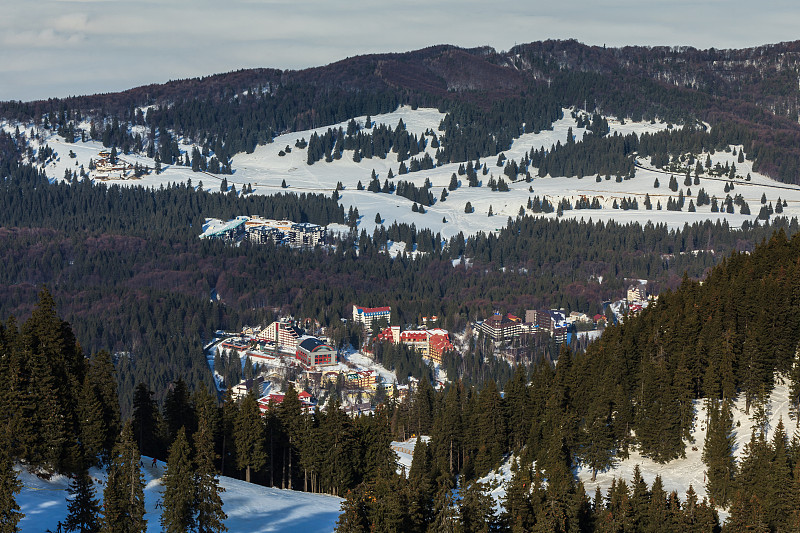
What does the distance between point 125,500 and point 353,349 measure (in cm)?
9789

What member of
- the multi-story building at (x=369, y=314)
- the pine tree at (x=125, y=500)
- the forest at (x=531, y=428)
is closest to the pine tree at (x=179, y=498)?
the forest at (x=531, y=428)

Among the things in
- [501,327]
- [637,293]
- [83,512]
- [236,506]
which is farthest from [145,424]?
[637,293]

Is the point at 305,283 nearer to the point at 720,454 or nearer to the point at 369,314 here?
the point at 369,314

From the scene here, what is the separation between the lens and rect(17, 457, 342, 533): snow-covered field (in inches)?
2143

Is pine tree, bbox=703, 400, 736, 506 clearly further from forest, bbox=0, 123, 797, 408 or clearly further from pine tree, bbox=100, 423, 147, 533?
forest, bbox=0, 123, 797, 408

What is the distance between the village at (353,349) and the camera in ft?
420

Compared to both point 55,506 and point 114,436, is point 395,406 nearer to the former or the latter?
point 114,436

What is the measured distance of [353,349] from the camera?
14712 cm

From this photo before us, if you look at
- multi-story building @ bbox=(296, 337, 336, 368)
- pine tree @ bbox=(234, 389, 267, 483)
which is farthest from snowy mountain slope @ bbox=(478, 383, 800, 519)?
multi-story building @ bbox=(296, 337, 336, 368)

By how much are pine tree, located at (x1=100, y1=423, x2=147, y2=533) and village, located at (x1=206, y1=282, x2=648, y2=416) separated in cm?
6632

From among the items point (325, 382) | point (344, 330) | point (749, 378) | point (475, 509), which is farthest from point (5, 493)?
point (344, 330)

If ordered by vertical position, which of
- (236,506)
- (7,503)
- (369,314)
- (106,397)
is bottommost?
(369,314)

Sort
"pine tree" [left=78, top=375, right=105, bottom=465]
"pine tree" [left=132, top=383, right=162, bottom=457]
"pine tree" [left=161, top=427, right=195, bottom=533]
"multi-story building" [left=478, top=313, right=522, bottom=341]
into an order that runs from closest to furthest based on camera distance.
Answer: "pine tree" [left=161, top=427, right=195, bottom=533] < "pine tree" [left=78, top=375, right=105, bottom=465] < "pine tree" [left=132, top=383, right=162, bottom=457] < "multi-story building" [left=478, top=313, right=522, bottom=341]

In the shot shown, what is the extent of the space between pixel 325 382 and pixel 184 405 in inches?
2225
